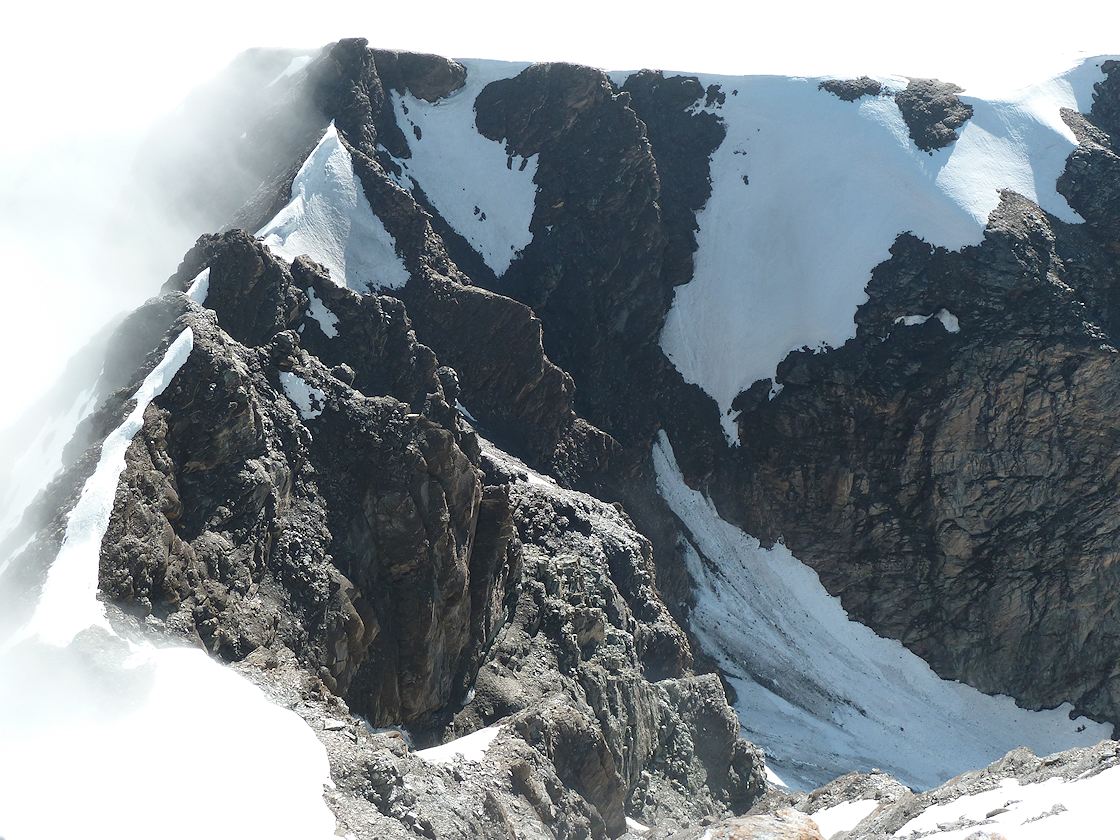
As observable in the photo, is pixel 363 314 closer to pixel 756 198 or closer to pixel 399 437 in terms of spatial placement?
pixel 399 437

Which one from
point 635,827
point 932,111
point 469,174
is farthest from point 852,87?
point 635,827

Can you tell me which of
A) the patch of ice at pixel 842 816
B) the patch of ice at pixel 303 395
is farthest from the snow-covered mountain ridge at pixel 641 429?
the patch of ice at pixel 842 816

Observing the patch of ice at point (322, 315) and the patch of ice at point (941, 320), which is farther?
the patch of ice at point (941, 320)

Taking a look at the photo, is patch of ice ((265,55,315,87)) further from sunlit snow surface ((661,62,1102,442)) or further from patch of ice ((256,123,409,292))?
sunlit snow surface ((661,62,1102,442))

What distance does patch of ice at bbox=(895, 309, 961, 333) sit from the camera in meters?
88.5

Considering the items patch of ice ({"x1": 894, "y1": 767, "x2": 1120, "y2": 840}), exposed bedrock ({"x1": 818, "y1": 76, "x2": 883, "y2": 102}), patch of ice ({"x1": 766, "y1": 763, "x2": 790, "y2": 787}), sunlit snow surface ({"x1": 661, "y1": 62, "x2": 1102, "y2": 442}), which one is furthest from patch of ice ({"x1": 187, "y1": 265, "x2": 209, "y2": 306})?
exposed bedrock ({"x1": 818, "y1": 76, "x2": 883, "y2": 102})

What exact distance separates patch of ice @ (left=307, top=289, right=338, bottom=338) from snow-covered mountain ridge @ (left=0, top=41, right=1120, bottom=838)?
18 centimetres

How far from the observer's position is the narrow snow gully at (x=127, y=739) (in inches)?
1051

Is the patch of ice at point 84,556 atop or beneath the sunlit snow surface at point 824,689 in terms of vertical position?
atop

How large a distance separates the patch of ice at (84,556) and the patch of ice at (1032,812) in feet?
82.1

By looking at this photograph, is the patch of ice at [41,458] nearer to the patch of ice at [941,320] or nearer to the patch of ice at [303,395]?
the patch of ice at [303,395]

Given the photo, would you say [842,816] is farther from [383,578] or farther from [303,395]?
[303,395]

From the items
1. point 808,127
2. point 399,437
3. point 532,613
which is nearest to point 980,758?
point 532,613

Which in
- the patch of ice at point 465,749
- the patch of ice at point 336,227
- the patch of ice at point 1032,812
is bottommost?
the patch of ice at point 465,749
